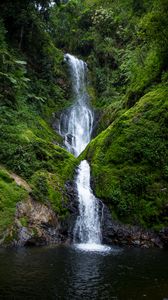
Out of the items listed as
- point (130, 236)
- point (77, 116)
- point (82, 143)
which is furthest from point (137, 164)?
point (77, 116)

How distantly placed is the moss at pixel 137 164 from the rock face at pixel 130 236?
0.49 m

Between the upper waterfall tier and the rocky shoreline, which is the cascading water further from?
Result: the rocky shoreline

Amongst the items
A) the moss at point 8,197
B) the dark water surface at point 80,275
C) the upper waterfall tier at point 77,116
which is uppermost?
the upper waterfall tier at point 77,116

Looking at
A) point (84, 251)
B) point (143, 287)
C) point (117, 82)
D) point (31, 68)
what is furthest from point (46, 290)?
point (117, 82)

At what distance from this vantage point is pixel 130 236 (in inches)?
736

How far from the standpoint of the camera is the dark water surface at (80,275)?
8945 mm

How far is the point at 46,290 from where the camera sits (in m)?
9.12

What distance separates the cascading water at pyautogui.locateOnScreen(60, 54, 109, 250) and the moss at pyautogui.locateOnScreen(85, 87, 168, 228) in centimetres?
83

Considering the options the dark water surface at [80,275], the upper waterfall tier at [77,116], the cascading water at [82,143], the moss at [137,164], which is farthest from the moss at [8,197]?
the upper waterfall tier at [77,116]

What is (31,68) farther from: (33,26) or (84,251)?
(84,251)

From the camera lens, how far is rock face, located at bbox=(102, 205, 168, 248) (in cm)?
1825

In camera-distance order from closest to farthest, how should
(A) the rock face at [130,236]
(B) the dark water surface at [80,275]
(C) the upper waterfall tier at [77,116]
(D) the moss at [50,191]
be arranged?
(B) the dark water surface at [80,275] → (A) the rock face at [130,236] → (D) the moss at [50,191] → (C) the upper waterfall tier at [77,116]

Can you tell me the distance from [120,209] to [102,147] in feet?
16.5

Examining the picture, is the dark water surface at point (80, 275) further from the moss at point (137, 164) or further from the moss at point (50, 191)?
the moss at point (137, 164)
